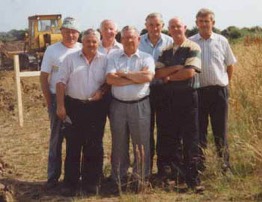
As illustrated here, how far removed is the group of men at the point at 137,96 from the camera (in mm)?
5379

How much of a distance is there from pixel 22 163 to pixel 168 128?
8.25 ft

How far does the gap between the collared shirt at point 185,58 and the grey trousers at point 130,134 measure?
431 mm

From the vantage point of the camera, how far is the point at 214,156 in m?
5.89

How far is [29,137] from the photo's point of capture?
358 inches

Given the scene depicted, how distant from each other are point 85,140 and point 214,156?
152cm

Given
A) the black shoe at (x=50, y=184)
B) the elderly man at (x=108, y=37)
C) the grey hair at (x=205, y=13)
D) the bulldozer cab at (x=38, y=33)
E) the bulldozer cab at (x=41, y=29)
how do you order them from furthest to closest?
the bulldozer cab at (x=41, y=29) → the bulldozer cab at (x=38, y=33) → the black shoe at (x=50, y=184) → the elderly man at (x=108, y=37) → the grey hair at (x=205, y=13)

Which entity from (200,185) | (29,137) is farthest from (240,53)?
(200,185)

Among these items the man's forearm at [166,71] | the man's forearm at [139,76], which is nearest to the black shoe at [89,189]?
the man's forearm at [139,76]

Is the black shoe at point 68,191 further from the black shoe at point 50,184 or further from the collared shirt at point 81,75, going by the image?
the collared shirt at point 81,75

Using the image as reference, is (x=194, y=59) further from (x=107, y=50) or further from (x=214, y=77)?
(x=107, y=50)

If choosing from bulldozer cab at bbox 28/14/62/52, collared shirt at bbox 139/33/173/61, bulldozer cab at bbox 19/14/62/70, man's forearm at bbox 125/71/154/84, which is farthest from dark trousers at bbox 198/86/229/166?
bulldozer cab at bbox 28/14/62/52

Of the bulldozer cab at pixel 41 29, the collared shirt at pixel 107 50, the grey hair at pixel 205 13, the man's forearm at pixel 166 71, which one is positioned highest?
the bulldozer cab at pixel 41 29

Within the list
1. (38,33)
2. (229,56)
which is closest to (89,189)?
(229,56)

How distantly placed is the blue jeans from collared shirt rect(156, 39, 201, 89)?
1.31 m
